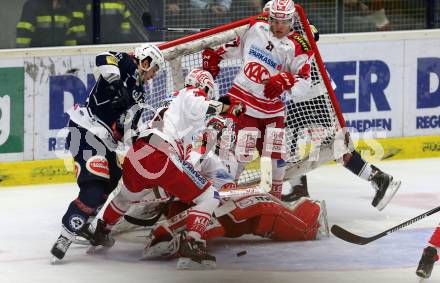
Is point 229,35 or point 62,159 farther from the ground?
point 229,35

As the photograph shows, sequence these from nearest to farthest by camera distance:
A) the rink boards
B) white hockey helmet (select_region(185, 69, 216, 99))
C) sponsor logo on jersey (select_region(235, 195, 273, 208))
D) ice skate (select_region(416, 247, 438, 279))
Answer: ice skate (select_region(416, 247, 438, 279)) → white hockey helmet (select_region(185, 69, 216, 99)) → sponsor logo on jersey (select_region(235, 195, 273, 208)) → the rink boards

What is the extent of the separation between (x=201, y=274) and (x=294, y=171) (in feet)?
5.36

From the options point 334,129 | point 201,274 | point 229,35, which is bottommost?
point 201,274

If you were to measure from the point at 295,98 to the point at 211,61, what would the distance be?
751 millimetres

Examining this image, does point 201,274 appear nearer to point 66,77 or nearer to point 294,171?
point 294,171

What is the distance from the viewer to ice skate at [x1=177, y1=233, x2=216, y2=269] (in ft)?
21.7

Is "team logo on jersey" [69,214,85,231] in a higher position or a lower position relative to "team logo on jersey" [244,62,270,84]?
lower

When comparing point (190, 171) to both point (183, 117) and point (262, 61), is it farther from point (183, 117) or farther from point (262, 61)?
point (262, 61)

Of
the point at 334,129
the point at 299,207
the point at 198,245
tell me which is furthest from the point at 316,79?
the point at 198,245

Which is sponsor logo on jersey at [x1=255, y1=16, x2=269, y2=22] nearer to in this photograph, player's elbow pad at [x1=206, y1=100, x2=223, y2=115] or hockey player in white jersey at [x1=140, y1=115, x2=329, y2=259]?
hockey player in white jersey at [x1=140, y1=115, x2=329, y2=259]

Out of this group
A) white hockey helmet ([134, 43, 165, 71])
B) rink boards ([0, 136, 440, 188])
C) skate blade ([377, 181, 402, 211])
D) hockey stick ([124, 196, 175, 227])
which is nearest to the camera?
white hockey helmet ([134, 43, 165, 71])

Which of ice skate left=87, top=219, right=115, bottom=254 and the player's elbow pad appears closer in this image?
the player's elbow pad

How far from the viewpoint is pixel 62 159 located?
8812 millimetres

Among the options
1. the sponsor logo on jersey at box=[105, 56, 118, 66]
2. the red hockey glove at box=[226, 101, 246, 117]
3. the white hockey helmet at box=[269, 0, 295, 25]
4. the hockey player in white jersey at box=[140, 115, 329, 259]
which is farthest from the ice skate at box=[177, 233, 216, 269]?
the white hockey helmet at box=[269, 0, 295, 25]
